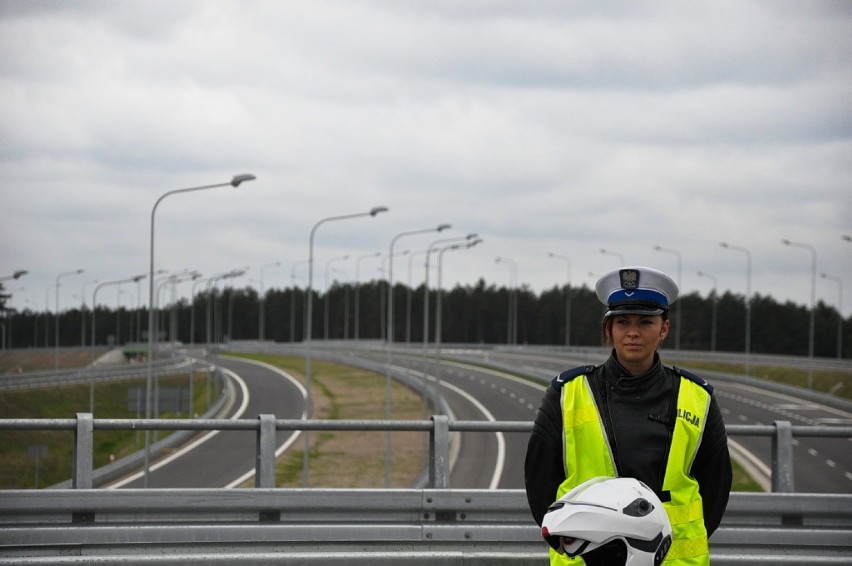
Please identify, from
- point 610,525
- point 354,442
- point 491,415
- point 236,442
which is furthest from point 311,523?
point 491,415

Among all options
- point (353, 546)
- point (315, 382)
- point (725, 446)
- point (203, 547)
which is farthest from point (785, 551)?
point (315, 382)

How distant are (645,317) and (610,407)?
32cm

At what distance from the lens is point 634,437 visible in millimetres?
4203

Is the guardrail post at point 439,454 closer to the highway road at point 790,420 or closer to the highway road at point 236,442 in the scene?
the highway road at point 236,442

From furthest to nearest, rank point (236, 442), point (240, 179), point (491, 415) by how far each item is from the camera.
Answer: point (491, 415) < point (240, 179) < point (236, 442)

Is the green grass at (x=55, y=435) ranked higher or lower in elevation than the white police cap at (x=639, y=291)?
lower

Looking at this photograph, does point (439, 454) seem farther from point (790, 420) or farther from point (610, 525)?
point (790, 420)

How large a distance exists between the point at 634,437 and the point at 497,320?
183989 mm

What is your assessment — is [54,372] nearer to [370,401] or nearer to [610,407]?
[370,401]

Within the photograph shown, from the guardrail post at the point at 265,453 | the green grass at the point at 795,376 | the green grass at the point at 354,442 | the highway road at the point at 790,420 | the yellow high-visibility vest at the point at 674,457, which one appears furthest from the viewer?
the green grass at the point at 795,376

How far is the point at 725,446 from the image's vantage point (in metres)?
4.37

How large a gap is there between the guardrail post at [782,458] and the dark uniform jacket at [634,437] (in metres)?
4.93

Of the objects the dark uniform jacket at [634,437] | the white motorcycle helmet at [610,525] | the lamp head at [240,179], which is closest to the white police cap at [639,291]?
the dark uniform jacket at [634,437]

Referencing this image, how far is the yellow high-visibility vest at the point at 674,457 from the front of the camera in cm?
416
